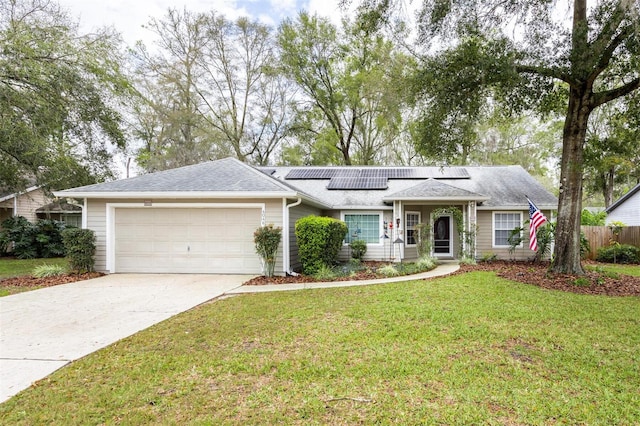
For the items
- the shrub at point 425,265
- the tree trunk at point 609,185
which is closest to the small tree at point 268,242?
the shrub at point 425,265

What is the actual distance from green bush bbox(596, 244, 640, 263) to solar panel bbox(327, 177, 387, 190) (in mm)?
9369

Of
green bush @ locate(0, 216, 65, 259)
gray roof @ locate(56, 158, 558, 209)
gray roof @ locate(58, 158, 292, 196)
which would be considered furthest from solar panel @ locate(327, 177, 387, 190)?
green bush @ locate(0, 216, 65, 259)

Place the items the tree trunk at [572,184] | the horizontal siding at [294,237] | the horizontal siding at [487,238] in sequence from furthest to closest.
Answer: the horizontal siding at [487,238]
the horizontal siding at [294,237]
the tree trunk at [572,184]

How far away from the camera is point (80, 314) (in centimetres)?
580

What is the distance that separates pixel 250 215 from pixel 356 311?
16.9 ft

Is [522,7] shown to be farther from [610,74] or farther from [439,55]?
[610,74]

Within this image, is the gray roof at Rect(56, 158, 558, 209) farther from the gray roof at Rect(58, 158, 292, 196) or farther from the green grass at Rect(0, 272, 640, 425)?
the green grass at Rect(0, 272, 640, 425)

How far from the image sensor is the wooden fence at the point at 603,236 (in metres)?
14.4

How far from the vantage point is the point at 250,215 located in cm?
992

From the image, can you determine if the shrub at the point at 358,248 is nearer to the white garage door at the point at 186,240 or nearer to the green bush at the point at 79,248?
the white garage door at the point at 186,240

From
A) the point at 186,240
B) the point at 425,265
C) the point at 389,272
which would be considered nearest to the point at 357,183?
the point at 425,265

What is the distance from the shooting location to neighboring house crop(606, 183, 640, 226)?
1691 centimetres

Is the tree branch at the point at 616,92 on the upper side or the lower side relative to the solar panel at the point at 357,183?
upper

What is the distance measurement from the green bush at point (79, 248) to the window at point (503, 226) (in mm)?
14061
